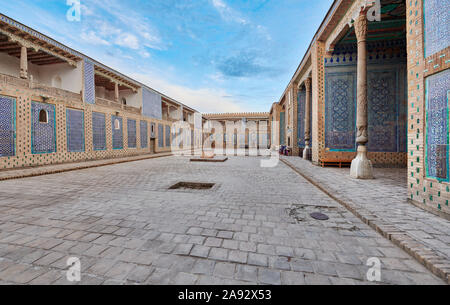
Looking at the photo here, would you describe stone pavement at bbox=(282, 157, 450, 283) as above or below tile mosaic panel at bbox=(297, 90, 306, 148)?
below

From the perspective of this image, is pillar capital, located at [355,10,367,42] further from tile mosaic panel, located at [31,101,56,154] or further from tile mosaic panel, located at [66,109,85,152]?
tile mosaic panel, located at [66,109,85,152]

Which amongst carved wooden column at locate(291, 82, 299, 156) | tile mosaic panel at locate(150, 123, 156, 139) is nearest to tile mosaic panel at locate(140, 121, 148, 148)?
tile mosaic panel at locate(150, 123, 156, 139)

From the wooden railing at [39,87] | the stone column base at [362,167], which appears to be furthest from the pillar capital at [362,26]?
the wooden railing at [39,87]

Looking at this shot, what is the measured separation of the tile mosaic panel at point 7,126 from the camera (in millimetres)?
8109

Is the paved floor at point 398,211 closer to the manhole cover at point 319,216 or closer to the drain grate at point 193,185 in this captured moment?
the manhole cover at point 319,216

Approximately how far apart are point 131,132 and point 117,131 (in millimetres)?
1611

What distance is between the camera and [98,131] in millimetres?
12945

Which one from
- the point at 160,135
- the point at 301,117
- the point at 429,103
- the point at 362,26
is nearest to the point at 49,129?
the point at 160,135

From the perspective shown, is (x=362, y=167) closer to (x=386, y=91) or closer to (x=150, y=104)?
(x=386, y=91)

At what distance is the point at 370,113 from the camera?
26.7 ft

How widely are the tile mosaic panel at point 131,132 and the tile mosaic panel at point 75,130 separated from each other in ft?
14.1

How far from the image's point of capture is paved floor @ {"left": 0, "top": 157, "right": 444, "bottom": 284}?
5.42ft
